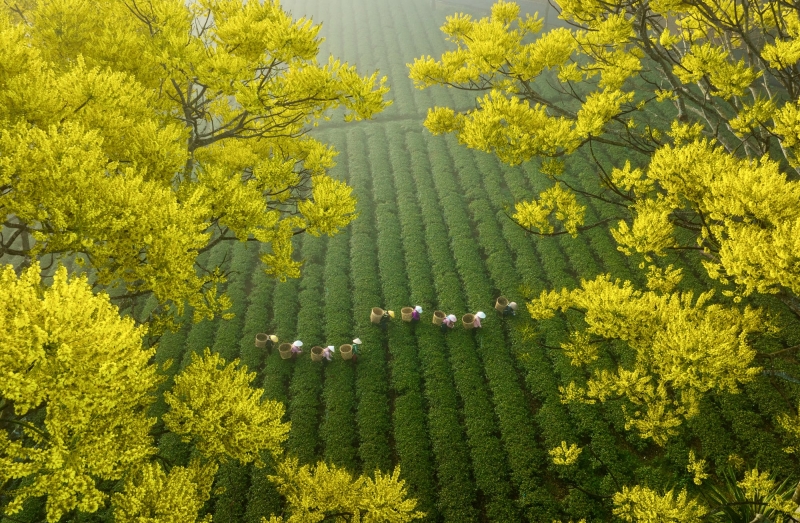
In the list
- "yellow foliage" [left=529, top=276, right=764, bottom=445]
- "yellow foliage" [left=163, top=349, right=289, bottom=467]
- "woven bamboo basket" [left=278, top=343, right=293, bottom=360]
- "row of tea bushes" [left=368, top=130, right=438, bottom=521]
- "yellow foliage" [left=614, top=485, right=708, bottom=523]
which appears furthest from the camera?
"woven bamboo basket" [left=278, top=343, right=293, bottom=360]

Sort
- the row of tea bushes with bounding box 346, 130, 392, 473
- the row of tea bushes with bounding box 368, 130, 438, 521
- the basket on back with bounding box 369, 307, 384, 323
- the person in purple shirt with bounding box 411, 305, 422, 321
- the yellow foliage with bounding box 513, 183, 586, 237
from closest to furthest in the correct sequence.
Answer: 1. the yellow foliage with bounding box 513, 183, 586, 237
2. the row of tea bushes with bounding box 368, 130, 438, 521
3. the row of tea bushes with bounding box 346, 130, 392, 473
4. the person in purple shirt with bounding box 411, 305, 422, 321
5. the basket on back with bounding box 369, 307, 384, 323

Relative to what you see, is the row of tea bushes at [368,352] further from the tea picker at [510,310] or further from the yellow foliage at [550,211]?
the yellow foliage at [550,211]

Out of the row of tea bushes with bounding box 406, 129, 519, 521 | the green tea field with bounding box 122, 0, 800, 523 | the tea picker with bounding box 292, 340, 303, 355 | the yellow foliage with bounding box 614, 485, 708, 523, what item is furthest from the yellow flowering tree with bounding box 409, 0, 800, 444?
the tea picker with bounding box 292, 340, 303, 355

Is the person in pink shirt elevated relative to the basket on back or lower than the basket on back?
lower

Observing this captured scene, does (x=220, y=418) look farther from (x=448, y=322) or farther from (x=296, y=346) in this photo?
(x=448, y=322)

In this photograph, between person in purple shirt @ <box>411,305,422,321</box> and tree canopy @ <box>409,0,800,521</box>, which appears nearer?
tree canopy @ <box>409,0,800,521</box>

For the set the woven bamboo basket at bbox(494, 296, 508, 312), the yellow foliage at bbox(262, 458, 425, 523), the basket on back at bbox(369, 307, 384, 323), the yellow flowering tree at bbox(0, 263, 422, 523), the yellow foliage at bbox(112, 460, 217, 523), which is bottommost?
the yellow foliage at bbox(262, 458, 425, 523)

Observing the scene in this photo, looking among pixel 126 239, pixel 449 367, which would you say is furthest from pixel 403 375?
pixel 126 239

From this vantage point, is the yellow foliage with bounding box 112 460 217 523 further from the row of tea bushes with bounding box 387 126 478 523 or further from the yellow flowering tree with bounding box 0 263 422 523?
the row of tea bushes with bounding box 387 126 478 523
